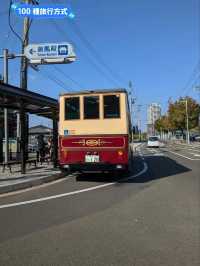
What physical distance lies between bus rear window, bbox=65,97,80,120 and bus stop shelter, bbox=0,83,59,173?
61.4 inches

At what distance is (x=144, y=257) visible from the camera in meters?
6.58

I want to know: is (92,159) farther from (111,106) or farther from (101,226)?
(101,226)

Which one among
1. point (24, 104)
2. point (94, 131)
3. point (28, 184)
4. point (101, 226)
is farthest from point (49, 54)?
point (101, 226)

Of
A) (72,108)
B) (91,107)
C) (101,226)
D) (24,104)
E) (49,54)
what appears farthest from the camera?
(49,54)

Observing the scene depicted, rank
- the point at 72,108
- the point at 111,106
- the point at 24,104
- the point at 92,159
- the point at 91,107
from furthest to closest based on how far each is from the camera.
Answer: the point at 24,104
the point at 72,108
the point at 91,107
the point at 111,106
the point at 92,159

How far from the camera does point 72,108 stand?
17.2 m

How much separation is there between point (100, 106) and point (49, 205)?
21.4 ft

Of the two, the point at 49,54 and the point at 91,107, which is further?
the point at 49,54

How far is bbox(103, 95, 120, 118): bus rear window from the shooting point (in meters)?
16.7

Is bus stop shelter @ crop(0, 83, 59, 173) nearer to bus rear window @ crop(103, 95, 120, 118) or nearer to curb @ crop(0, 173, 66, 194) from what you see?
curb @ crop(0, 173, 66, 194)

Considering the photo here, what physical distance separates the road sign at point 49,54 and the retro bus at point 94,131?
5.93 metres

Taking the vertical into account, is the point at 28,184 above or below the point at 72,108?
below

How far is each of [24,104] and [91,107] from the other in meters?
3.17

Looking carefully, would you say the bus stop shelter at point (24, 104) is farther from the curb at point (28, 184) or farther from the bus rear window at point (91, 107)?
the bus rear window at point (91, 107)
